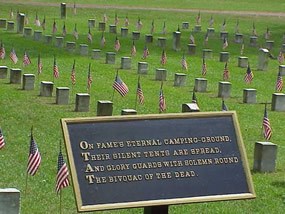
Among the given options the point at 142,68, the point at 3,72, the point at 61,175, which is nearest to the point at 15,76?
the point at 3,72

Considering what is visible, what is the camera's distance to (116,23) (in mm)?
48375

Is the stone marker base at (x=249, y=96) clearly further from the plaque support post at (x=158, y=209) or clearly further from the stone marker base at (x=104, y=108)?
the plaque support post at (x=158, y=209)

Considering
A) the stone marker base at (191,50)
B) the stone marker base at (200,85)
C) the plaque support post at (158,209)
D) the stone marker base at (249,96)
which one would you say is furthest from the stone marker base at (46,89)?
the plaque support post at (158,209)

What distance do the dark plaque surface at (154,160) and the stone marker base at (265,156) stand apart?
5.04 m

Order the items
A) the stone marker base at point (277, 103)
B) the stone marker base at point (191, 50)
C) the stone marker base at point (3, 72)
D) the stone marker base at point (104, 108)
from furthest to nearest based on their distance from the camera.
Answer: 1. the stone marker base at point (191, 50)
2. the stone marker base at point (3, 72)
3. the stone marker base at point (277, 103)
4. the stone marker base at point (104, 108)

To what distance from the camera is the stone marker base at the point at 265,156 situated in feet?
56.9

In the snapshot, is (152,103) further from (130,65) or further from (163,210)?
(163,210)

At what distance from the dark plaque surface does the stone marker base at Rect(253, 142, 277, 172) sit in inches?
198

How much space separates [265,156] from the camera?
17.4m

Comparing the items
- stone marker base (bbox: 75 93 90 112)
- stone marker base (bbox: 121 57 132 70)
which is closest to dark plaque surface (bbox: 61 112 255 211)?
stone marker base (bbox: 75 93 90 112)

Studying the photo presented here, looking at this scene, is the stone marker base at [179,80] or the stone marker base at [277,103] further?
the stone marker base at [179,80]

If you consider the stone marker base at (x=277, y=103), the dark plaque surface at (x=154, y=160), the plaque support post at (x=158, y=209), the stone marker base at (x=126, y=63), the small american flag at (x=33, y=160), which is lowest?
the stone marker base at (x=126, y=63)

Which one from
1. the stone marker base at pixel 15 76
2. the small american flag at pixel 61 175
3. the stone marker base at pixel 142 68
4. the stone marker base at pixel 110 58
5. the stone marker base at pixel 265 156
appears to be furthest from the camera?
the stone marker base at pixel 110 58

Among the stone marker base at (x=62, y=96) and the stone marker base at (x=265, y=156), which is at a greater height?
the stone marker base at (x=265, y=156)
